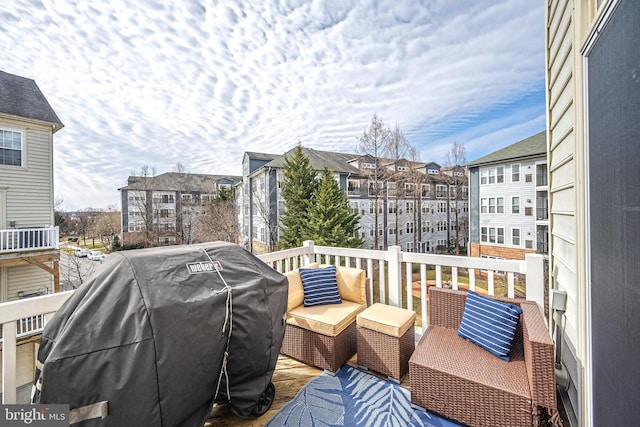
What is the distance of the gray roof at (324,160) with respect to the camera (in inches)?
671

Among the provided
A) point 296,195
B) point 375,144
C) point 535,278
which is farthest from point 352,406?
point 296,195

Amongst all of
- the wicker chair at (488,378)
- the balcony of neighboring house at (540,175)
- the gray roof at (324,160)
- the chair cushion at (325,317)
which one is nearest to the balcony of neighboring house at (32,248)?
the chair cushion at (325,317)

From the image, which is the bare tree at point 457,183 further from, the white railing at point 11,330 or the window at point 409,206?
the white railing at point 11,330

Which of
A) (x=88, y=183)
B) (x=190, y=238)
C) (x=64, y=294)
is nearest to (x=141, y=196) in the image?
(x=190, y=238)

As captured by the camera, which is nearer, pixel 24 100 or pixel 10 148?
pixel 10 148

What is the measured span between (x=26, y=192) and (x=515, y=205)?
1963 centimetres

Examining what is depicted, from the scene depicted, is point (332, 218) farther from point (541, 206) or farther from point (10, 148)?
point (10, 148)

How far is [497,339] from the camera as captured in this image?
2.11 metres

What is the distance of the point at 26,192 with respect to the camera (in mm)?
7039

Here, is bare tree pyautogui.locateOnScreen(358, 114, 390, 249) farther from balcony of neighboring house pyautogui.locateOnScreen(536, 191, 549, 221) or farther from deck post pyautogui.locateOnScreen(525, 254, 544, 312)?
deck post pyautogui.locateOnScreen(525, 254, 544, 312)

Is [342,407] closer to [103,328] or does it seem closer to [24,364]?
[103,328]

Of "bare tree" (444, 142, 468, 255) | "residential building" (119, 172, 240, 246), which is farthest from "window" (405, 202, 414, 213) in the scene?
"residential building" (119, 172, 240, 246)

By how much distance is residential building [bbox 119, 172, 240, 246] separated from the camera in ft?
54.0

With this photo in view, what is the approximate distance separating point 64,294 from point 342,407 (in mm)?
2242
